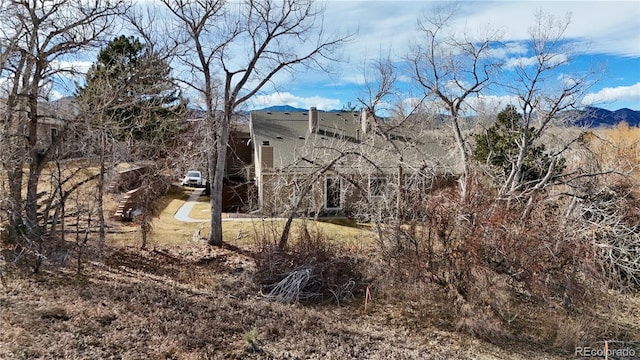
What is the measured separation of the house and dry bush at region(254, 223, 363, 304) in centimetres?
135

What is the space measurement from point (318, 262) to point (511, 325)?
4370 millimetres

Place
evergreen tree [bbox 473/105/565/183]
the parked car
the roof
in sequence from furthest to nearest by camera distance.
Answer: the parked car < evergreen tree [bbox 473/105/565/183] < the roof

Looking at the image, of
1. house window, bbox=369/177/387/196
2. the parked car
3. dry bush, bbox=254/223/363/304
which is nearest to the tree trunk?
dry bush, bbox=254/223/363/304

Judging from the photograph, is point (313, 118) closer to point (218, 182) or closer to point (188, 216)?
point (188, 216)

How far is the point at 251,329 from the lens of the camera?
7652 millimetres

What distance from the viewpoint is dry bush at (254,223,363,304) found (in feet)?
32.0

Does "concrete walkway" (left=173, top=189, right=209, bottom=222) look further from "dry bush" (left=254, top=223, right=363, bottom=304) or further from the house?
"dry bush" (left=254, top=223, right=363, bottom=304)

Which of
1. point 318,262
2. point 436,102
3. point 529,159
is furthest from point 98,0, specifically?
point 529,159

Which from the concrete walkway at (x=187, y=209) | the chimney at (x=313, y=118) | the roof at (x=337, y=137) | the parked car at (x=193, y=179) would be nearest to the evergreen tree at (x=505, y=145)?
the roof at (x=337, y=137)

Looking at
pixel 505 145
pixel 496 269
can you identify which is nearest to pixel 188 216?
pixel 496 269

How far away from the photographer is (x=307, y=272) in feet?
32.1

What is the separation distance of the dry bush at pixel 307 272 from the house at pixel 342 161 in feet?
4.44

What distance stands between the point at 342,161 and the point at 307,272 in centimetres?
440

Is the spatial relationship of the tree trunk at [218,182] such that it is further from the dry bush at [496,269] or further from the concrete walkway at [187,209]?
the dry bush at [496,269]
